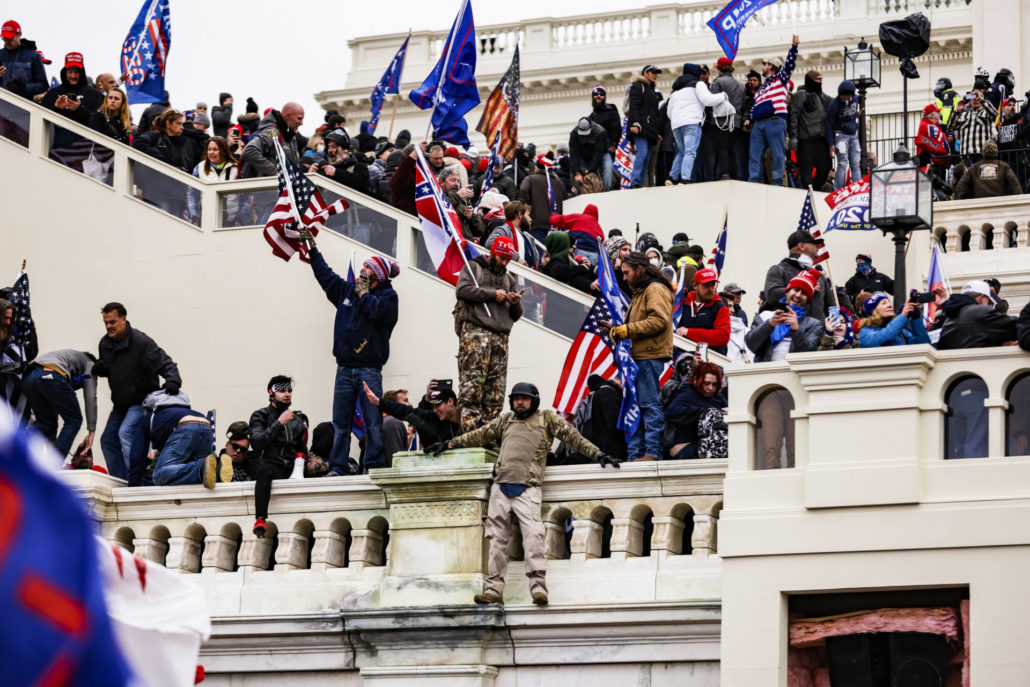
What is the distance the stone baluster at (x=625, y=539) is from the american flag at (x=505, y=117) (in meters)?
10.9

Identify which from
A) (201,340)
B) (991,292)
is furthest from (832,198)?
(201,340)

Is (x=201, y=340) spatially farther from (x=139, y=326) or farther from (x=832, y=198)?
(x=832, y=198)

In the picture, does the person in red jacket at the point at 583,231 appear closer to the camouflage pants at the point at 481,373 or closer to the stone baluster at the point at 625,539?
the camouflage pants at the point at 481,373

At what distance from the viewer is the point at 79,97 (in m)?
20.9

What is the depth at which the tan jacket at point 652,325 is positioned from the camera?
43.0 feet

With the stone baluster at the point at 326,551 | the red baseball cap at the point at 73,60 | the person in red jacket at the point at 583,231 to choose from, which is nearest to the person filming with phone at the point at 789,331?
the stone baluster at the point at 326,551

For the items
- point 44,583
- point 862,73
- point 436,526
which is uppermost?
point 862,73

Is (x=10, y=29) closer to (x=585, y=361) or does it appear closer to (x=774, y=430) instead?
(x=585, y=361)

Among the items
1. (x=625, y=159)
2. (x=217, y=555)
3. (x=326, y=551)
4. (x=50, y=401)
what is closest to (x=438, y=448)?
(x=326, y=551)

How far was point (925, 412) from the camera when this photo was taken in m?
10.8

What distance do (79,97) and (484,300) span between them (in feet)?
28.7

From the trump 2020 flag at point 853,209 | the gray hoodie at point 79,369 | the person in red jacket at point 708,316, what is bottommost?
the gray hoodie at point 79,369

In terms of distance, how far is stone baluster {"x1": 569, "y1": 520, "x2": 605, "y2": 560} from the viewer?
12.2m

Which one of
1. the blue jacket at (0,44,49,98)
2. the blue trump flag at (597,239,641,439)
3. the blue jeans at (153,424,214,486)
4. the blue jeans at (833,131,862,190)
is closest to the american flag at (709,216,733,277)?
the blue jeans at (833,131,862,190)
